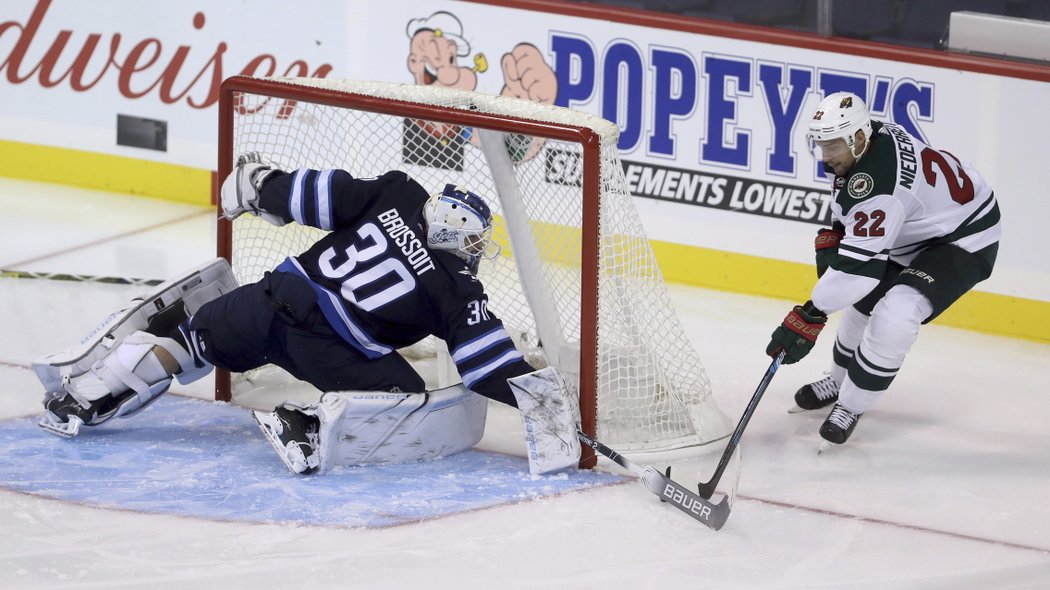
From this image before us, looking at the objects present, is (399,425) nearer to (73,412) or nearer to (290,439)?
(290,439)

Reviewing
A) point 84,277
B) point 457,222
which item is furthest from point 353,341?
point 84,277

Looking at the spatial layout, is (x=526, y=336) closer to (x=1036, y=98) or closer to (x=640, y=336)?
(x=640, y=336)

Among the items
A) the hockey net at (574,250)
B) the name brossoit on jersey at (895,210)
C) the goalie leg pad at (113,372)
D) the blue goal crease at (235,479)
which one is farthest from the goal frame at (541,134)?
the name brossoit on jersey at (895,210)

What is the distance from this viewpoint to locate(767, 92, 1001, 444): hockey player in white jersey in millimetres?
3730

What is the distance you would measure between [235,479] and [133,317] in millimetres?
626

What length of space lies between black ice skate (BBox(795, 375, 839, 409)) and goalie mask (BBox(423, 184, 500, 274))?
116 cm

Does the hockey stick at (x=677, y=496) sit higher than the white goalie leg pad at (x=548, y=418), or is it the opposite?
the white goalie leg pad at (x=548, y=418)

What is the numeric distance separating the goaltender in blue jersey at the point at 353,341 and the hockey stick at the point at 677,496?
0.42 ft

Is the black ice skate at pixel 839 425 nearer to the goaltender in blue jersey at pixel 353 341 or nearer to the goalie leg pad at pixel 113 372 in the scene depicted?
the goaltender in blue jersey at pixel 353 341

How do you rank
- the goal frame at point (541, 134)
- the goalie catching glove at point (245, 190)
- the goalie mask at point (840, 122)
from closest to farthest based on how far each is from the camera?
1. the goal frame at point (541, 134)
2. the goalie mask at point (840, 122)
3. the goalie catching glove at point (245, 190)

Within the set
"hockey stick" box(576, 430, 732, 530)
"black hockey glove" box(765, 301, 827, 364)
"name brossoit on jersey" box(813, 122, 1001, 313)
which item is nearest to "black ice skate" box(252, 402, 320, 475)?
"hockey stick" box(576, 430, 732, 530)

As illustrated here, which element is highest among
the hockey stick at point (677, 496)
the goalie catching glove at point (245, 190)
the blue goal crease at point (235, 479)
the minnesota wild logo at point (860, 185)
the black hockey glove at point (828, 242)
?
the minnesota wild logo at point (860, 185)

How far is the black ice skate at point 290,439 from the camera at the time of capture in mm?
3604

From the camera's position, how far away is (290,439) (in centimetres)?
361
